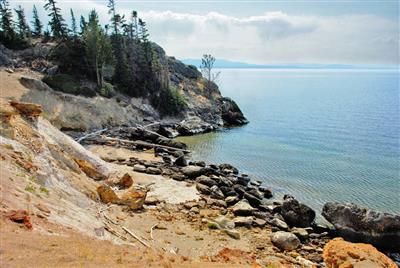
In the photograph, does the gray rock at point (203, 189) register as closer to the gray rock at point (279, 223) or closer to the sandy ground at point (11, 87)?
the gray rock at point (279, 223)

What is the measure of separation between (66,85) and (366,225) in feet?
179

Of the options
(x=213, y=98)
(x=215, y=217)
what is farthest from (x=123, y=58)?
(x=215, y=217)

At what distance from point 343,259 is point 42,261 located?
549 inches

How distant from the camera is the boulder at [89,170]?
29.1 metres

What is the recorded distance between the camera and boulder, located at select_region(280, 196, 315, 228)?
27.3m

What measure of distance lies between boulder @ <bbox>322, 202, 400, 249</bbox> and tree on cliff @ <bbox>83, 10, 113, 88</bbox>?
175ft

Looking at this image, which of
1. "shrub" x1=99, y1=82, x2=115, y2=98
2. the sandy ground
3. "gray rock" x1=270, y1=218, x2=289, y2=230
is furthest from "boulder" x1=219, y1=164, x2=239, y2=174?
"shrub" x1=99, y1=82, x2=115, y2=98

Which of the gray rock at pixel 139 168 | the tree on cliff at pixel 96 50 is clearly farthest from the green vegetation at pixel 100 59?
the gray rock at pixel 139 168

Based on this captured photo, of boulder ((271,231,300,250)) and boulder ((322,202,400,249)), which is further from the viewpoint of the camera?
boulder ((322,202,400,249))

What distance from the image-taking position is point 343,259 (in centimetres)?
1688

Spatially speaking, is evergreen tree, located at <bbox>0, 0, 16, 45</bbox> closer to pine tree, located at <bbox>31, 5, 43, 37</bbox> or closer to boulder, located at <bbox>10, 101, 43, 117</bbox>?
pine tree, located at <bbox>31, 5, 43, 37</bbox>

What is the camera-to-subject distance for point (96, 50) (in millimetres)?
65062

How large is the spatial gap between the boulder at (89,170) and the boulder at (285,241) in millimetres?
15561

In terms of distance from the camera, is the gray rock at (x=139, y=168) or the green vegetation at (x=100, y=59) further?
the green vegetation at (x=100, y=59)
